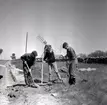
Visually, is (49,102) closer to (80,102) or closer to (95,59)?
(80,102)

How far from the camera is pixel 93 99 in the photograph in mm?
4652

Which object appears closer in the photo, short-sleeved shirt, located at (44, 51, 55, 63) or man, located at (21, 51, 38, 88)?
man, located at (21, 51, 38, 88)

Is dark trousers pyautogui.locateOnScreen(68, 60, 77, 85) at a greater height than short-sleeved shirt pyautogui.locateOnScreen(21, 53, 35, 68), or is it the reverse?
short-sleeved shirt pyautogui.locateOnScreen(21, 53, 35, 68)

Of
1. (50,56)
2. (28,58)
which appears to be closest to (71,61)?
(50,56)

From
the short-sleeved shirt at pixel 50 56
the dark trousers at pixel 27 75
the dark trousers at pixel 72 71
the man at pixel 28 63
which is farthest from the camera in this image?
the short-sleeved shirt at pixel 50 56

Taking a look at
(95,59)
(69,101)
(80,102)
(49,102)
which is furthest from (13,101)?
(95,59)

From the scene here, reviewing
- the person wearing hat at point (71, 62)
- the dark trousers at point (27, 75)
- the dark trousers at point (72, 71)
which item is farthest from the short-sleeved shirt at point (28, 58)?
the dark trousers at point (72, 71)

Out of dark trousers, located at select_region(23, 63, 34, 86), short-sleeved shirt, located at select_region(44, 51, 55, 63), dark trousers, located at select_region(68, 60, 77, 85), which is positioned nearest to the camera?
dark trousers, located at select_region(68, 60, 77, 85)

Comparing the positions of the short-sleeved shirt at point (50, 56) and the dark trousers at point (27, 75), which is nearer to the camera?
the dark trousers at point (27, 75)

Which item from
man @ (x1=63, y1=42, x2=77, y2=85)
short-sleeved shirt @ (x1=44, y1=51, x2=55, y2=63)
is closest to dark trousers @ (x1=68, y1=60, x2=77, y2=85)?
man @ (x1=63, y1=42, x2=77, y2=85)

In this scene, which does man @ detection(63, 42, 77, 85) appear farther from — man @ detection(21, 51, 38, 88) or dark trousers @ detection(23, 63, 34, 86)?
dark trousers @ detection(23, 63, 34, 86)

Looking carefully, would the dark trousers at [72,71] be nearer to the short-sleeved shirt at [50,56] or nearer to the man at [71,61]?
the man at [71,61]

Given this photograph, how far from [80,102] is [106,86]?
122 cm

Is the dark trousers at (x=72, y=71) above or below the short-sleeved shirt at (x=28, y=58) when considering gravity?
below
